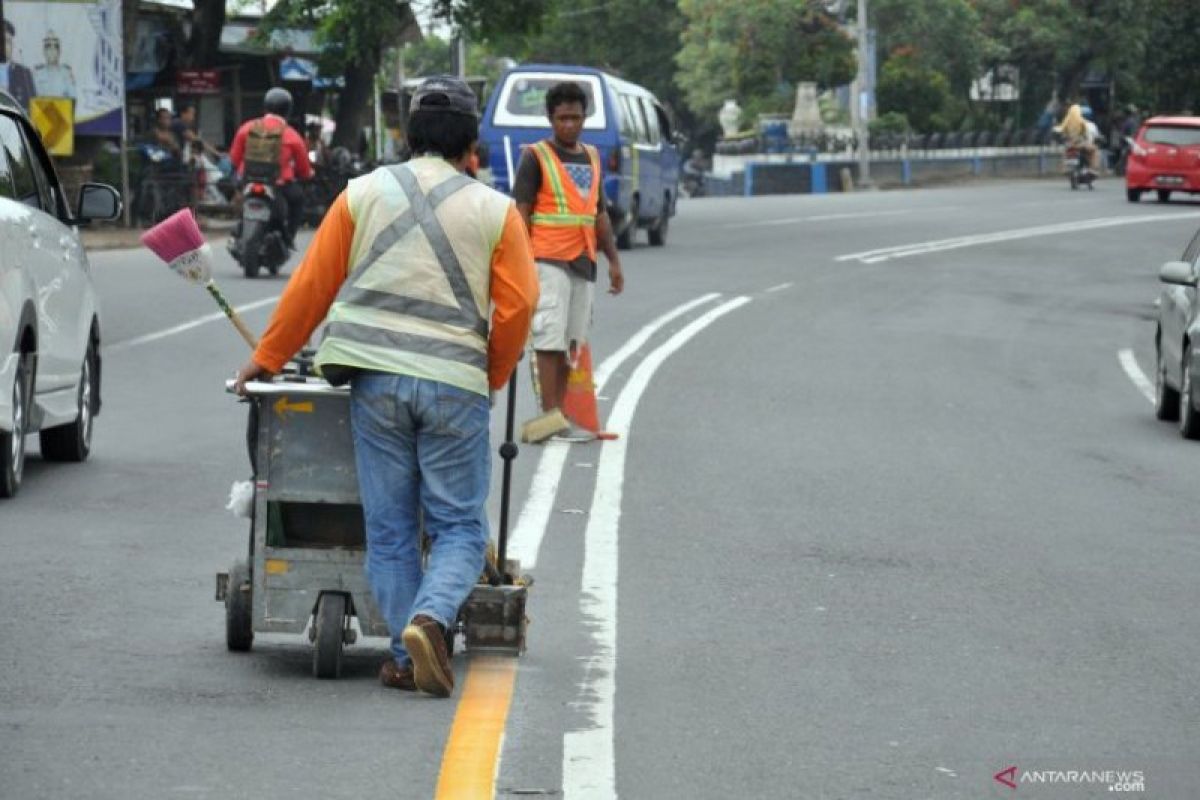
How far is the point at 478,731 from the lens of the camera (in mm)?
6840

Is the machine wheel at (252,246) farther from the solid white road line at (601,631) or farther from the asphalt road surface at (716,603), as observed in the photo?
the solid white road line at (601,631)

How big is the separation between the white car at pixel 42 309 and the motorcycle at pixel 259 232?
11.9m

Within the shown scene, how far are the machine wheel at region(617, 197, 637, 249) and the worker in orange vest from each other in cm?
1705

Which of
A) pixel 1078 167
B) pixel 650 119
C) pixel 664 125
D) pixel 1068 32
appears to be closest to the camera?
pixel 650 119

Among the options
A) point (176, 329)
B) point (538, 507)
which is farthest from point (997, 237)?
point (538, 507)

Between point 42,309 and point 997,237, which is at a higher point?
point 42,309

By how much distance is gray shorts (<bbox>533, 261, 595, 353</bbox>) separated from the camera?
1346 centimetres

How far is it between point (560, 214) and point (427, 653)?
6605 mm

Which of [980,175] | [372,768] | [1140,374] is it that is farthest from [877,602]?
[980,175]

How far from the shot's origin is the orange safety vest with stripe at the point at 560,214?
13.5 m

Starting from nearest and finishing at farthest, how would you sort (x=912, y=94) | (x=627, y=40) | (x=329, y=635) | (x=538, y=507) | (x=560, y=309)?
1. (x=329, y=635)
2. (x=538, y=507)
3. (x=560, y=309)
4. (x=912, y=94)
5. (x=627, y=40)

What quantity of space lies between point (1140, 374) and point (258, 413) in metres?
13.8

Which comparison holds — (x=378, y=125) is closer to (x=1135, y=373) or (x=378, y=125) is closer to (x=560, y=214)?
(x=1135, y=373)

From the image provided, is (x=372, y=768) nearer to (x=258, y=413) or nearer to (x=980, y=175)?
(x=258, y=413)
